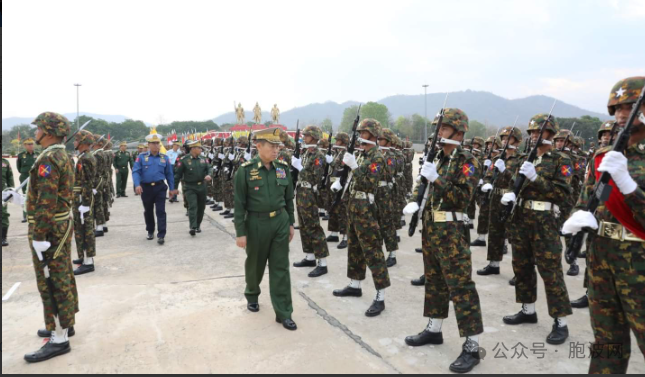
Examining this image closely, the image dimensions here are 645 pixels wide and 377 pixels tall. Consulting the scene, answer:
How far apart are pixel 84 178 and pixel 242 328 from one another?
3.95 meters

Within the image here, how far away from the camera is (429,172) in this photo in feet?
12.0

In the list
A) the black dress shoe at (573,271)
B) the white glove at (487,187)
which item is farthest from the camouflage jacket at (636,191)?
the white glove at (487,187)

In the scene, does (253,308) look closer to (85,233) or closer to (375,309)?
(375,309)

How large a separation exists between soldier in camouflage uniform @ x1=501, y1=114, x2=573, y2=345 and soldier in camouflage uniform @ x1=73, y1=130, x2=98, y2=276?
19.5 ft

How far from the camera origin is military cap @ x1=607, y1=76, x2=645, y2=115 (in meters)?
2.62

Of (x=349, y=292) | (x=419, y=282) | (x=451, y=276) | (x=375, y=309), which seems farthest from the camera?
(x=419, y=282)

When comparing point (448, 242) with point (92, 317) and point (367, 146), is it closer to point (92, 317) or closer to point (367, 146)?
point (367, 146)

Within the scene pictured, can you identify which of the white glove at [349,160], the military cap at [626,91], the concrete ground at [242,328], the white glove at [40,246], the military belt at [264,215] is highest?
the military cap at [626,91]

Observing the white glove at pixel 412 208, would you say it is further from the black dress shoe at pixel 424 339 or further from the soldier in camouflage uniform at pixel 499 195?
the soldier in camouflage uniform at pixel 499 195

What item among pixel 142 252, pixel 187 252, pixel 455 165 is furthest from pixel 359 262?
pixel 142 252

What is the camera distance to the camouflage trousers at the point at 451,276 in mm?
3587

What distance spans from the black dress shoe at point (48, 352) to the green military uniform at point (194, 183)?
17.2 ft

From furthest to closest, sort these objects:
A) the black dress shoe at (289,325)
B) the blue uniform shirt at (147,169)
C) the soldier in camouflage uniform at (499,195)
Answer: the blue uniform shirt at (147,169) < the soldier in camouflage uniform at (499,195) < the black dress shoe at (289,325)

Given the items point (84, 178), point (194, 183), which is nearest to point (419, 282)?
point (84, 178)
